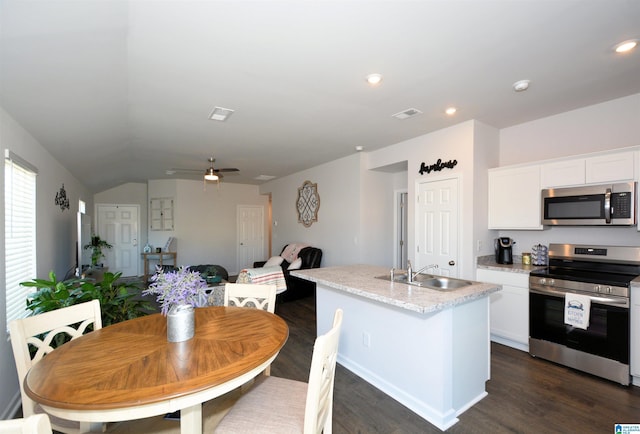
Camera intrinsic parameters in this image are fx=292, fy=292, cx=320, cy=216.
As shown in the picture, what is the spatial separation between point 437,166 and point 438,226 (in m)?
0.80

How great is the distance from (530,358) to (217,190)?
7.51 meters

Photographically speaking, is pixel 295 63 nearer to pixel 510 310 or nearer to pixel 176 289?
pixel 176 289

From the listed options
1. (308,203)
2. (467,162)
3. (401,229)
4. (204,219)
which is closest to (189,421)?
(467,162)

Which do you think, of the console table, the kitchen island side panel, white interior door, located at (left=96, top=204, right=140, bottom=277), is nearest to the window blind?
the kitchen island side panel

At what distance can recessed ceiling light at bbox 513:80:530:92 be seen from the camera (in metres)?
2.57

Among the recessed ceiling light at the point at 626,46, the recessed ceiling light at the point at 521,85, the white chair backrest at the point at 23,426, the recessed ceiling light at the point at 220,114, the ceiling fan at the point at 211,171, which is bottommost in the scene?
the white chair backrest at the point at 23,426

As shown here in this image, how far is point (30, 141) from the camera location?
275 centimetres

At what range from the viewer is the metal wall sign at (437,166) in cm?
375

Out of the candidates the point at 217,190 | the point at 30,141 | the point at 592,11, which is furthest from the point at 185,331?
the point at 217,190

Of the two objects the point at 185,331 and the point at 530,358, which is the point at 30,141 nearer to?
the point at 185,331

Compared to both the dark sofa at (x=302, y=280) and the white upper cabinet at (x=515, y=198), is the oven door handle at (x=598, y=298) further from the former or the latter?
the dark sofa at (x=302, y=280)

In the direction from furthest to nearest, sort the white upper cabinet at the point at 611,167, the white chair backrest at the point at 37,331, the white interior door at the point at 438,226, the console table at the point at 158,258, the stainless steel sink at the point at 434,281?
1. the console table at the point at 158,258
2. the white interior door at the point at 438,226
3. the white upper cabinet at the point at 611,167
4. the stainless steel sink at the point at 434,281
5. the white chair backrest at the point at 37,331

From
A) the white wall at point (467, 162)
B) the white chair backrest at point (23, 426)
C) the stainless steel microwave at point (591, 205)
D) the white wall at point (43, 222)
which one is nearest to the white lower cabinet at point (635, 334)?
the stainless steel microwave at point (591, 205)

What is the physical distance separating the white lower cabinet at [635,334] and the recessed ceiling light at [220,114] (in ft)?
13.4
